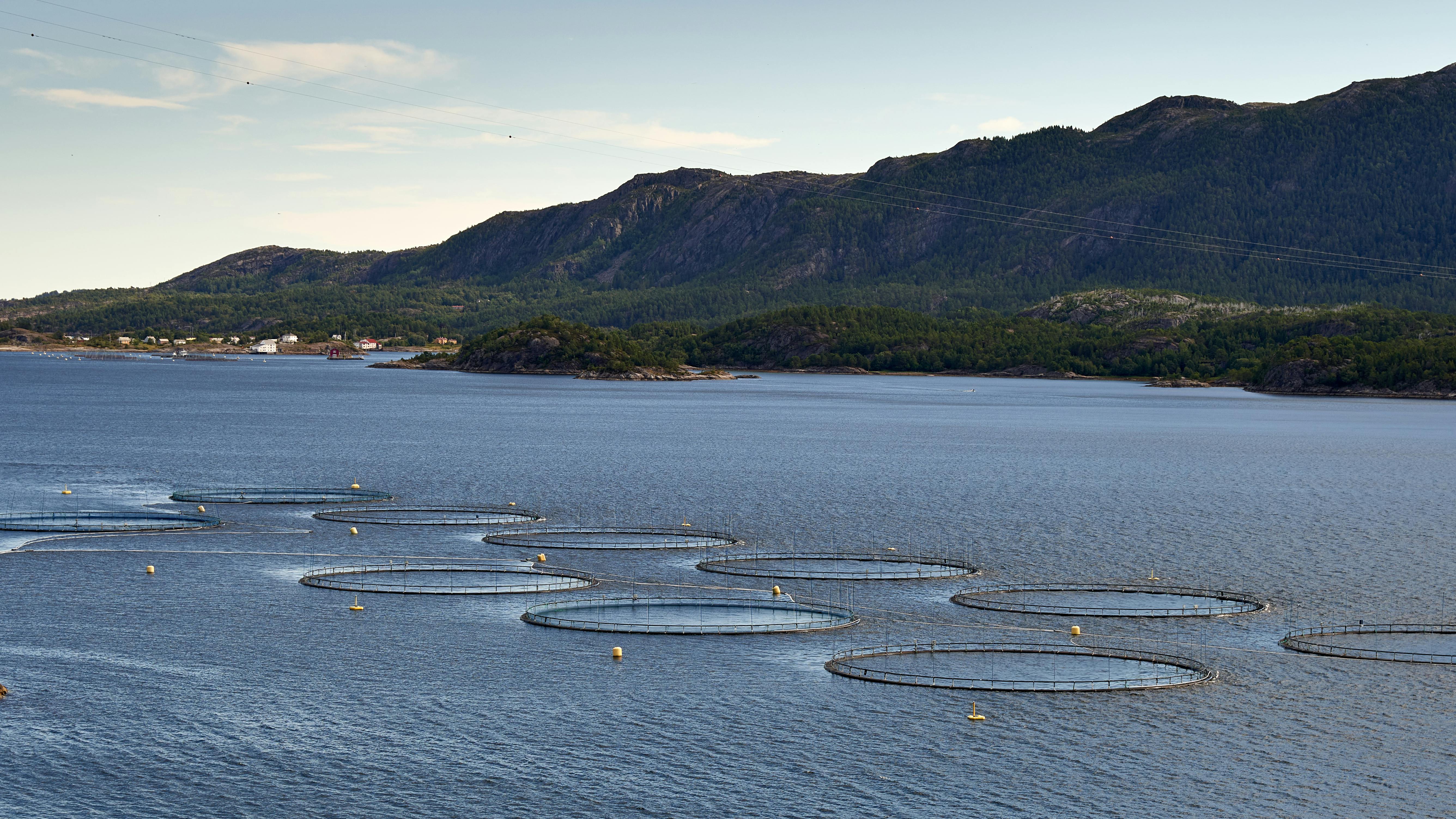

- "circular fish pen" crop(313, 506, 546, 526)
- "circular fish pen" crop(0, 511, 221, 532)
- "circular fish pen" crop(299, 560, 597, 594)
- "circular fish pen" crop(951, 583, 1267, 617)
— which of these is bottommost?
"circular fish pen" crop(951, 583, 1267, 617)

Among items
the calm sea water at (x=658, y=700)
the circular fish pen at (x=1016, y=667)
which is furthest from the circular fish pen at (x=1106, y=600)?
the circular fish pen at (x=1016, y=667)

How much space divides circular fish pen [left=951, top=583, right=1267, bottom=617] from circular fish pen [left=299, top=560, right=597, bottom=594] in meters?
26.9

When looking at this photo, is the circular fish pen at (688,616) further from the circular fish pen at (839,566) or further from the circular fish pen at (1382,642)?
the circular fish pen at (1382,642)

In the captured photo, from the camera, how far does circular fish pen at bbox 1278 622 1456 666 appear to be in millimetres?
77938

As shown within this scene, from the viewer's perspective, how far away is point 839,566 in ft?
349

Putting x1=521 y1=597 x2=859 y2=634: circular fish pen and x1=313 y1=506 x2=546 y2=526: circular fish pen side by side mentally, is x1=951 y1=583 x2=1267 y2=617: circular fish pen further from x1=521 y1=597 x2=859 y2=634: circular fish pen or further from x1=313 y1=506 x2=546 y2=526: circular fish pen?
x1=313 y1=506 x2=546 y2=526: circular fish pen

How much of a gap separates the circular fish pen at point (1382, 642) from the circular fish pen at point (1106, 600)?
24.1ft

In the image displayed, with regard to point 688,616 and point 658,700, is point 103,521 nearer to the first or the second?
point 688,616

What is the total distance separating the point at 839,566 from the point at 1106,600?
2057cm

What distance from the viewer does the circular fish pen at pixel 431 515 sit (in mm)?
124812

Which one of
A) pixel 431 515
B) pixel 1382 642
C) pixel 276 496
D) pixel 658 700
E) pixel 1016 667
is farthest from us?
pixel 276 496

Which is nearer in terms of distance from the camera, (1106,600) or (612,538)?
(1106,600)

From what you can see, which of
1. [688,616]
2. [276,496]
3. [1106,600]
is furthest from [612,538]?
[1106,600]

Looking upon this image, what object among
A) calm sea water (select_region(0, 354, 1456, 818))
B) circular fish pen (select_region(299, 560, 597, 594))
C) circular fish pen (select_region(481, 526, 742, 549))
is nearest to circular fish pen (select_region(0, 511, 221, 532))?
calm sea water (select_region(0, 354, 1456, 818))
